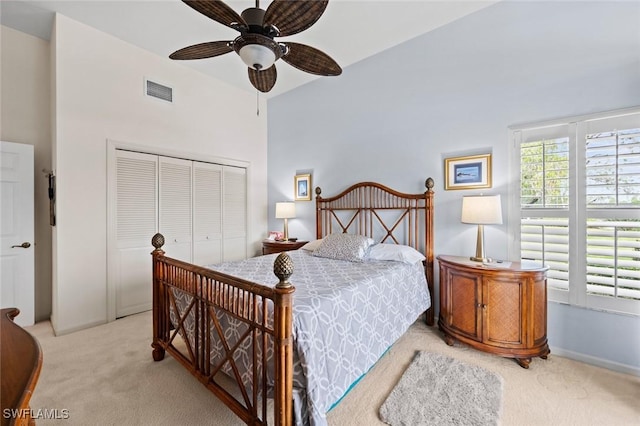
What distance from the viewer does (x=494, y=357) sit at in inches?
92.1

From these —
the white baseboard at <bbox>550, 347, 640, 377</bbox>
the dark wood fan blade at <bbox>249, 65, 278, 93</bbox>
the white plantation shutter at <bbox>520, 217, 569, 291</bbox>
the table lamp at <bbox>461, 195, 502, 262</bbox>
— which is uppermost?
the dark wood fan blade at <bbox>249, 65, 278, 93</bbox>

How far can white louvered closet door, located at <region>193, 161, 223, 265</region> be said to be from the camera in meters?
3.93

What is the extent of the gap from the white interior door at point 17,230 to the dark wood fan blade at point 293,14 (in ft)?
10.5

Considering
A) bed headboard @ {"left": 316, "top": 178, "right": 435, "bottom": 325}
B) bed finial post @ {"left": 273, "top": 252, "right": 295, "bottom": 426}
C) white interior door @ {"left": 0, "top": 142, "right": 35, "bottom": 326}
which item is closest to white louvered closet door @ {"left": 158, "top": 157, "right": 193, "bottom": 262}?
white interior door @ {"left": 0, "top": 142, "right": 35, "bottom": 326}

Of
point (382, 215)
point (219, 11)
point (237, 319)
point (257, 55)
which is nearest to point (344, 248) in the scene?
point (382, 215)

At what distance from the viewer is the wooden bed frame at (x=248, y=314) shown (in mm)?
1254

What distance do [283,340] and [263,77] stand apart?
187cm

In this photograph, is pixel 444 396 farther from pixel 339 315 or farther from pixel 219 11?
pixel 219 11

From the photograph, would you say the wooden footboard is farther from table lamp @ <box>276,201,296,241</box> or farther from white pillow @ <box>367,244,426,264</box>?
table lamp @ <box>276,201,296,241</box>

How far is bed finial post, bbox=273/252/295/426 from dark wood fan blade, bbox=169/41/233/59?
1495 millimetres

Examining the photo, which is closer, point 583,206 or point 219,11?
point 219,11

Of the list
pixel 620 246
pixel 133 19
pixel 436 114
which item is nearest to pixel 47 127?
pixel 133 19

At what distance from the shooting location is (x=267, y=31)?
1.60 metres

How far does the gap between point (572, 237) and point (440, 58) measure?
2.19 m
